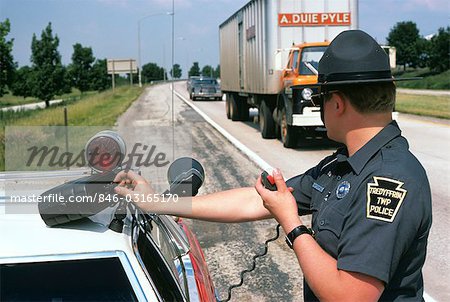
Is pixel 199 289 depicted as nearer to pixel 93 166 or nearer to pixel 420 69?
pixel 93 166

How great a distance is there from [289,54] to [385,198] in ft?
39.8

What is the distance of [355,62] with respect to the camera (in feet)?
6.09

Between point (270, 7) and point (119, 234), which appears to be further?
point (270, 7)

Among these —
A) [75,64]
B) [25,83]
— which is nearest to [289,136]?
[25,83]

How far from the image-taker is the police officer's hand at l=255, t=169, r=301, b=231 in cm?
186

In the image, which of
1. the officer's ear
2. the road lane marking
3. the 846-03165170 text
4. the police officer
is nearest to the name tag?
the police officer

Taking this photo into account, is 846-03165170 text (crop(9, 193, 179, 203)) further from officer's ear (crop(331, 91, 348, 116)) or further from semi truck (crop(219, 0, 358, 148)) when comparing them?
semi truck (crop(219, 0, 358, 148))

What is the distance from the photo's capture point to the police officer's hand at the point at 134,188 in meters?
2.32

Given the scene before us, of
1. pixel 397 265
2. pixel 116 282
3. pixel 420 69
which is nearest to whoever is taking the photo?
pixel 397 265

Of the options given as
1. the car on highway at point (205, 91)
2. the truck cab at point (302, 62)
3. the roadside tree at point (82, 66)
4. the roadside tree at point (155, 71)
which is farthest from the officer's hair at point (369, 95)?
the roadside tree at point (82, 66)

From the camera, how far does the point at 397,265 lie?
1.75m

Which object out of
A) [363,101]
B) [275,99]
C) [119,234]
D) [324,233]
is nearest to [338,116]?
[363,101]

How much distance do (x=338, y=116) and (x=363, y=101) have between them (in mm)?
100

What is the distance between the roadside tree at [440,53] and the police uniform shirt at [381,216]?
7173cm
